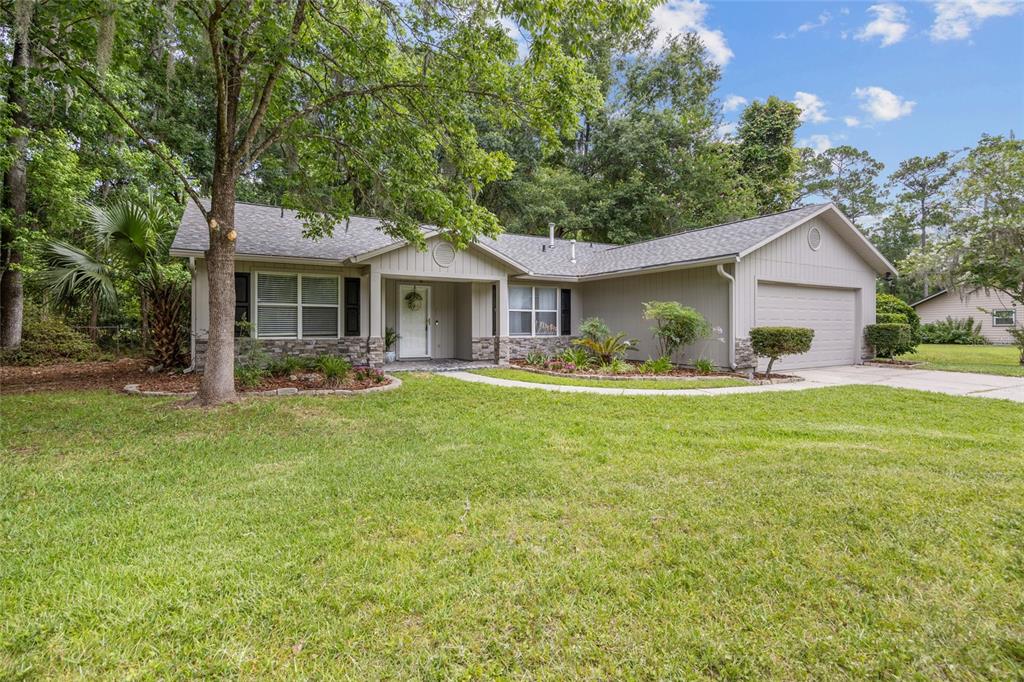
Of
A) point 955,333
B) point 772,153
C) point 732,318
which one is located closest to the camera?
point 732,318

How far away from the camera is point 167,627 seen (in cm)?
218

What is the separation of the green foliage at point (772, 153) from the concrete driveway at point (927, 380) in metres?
15.1

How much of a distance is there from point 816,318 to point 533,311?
24.2 ft

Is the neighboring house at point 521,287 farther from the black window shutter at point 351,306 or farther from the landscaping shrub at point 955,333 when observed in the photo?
the landscaping shrub at point 955,333

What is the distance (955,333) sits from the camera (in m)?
25.5

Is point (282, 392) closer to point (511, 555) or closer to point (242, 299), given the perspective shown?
point (242, 299)

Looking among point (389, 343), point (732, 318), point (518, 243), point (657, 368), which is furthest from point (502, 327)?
point (732, 318)

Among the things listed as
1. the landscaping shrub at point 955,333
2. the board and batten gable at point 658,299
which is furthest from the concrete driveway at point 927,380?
the landscaping shrub at point 955,333

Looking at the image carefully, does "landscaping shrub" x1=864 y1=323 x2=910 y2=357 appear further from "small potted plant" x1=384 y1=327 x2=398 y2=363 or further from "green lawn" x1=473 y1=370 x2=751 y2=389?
"small potted plant" x1=384 y1=327 x2=398 y2=363

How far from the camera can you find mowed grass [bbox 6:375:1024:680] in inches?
79.5

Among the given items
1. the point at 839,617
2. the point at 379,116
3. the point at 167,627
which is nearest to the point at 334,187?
the point at 379,116

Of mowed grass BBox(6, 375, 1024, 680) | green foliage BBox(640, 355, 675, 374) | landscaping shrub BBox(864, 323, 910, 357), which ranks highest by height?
landscaping shrub BBox(864, 323, 910, 357)

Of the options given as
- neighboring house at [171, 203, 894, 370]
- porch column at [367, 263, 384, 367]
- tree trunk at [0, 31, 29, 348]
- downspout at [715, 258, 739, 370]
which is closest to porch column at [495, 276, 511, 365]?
neighboring house at [171, 203, 894, 370]

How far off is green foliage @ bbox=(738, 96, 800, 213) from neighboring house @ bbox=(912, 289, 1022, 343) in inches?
367
